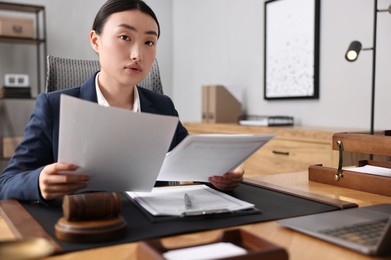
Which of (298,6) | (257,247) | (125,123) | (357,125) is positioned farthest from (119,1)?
(298,6)

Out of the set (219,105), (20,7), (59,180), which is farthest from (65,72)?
(20,7)

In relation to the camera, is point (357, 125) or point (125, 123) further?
point (357, 125)

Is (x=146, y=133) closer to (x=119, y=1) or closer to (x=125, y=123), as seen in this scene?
(x=125, y=123)

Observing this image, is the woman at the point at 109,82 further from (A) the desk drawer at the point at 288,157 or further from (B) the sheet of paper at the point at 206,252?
(A) the desk drawer at the point at 288,157

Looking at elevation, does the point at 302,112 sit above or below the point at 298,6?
below

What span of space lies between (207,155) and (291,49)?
2408 mm

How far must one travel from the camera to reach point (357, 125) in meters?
2.69

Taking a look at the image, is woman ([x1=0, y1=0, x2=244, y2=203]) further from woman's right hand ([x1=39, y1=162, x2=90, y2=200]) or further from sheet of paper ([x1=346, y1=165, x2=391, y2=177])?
sheet of paper ([x1=346, y1=165, x2=391, y2=177])

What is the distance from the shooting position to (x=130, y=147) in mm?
891

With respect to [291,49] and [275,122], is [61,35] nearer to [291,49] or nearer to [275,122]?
[291,49]

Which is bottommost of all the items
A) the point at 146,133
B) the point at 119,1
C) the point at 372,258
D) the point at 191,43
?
the point at 372,258

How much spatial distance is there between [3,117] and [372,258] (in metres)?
3.96

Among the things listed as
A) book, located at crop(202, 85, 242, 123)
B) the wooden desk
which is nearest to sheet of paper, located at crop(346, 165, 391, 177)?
the wooden desk

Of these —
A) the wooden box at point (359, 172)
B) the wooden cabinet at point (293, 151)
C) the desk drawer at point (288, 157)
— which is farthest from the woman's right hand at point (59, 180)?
the desk drawer at point (288, 157)
